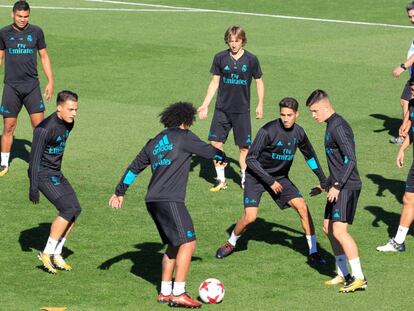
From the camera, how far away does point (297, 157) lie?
66.6 feet

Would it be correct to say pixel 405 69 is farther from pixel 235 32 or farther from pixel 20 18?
pixel 20 18

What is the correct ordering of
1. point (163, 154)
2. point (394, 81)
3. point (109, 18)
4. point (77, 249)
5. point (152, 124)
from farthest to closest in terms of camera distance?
1. point (109, 18)
2. point (394, 81)
3. point (152, 124)
4. point (77, 249)
5. point (163, 154)

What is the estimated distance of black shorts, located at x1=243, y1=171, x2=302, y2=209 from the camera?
47.6 ft

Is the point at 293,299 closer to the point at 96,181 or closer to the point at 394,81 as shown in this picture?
the point at 96,181

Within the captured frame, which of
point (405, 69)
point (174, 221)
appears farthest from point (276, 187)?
point (405, 69)

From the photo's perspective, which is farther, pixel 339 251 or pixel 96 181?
pixel 96 181

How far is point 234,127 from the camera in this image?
722 inches

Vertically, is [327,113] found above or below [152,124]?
above

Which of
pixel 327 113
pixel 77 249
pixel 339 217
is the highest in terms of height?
pixel 327 113

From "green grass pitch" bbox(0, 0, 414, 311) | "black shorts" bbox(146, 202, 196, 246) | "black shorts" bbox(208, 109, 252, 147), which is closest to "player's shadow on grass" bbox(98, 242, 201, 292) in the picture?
"green grass pitch" bbox(0, 0, 414, 311)

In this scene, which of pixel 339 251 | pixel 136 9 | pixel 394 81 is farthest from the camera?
pixel 136 9

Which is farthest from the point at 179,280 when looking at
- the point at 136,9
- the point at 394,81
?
the point at 136,9

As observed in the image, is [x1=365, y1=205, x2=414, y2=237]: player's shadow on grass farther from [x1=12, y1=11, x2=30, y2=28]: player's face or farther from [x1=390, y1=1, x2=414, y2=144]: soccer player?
[x1=12, y1=11, x2=30, y2=28]: player's face

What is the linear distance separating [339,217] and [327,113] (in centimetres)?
128
